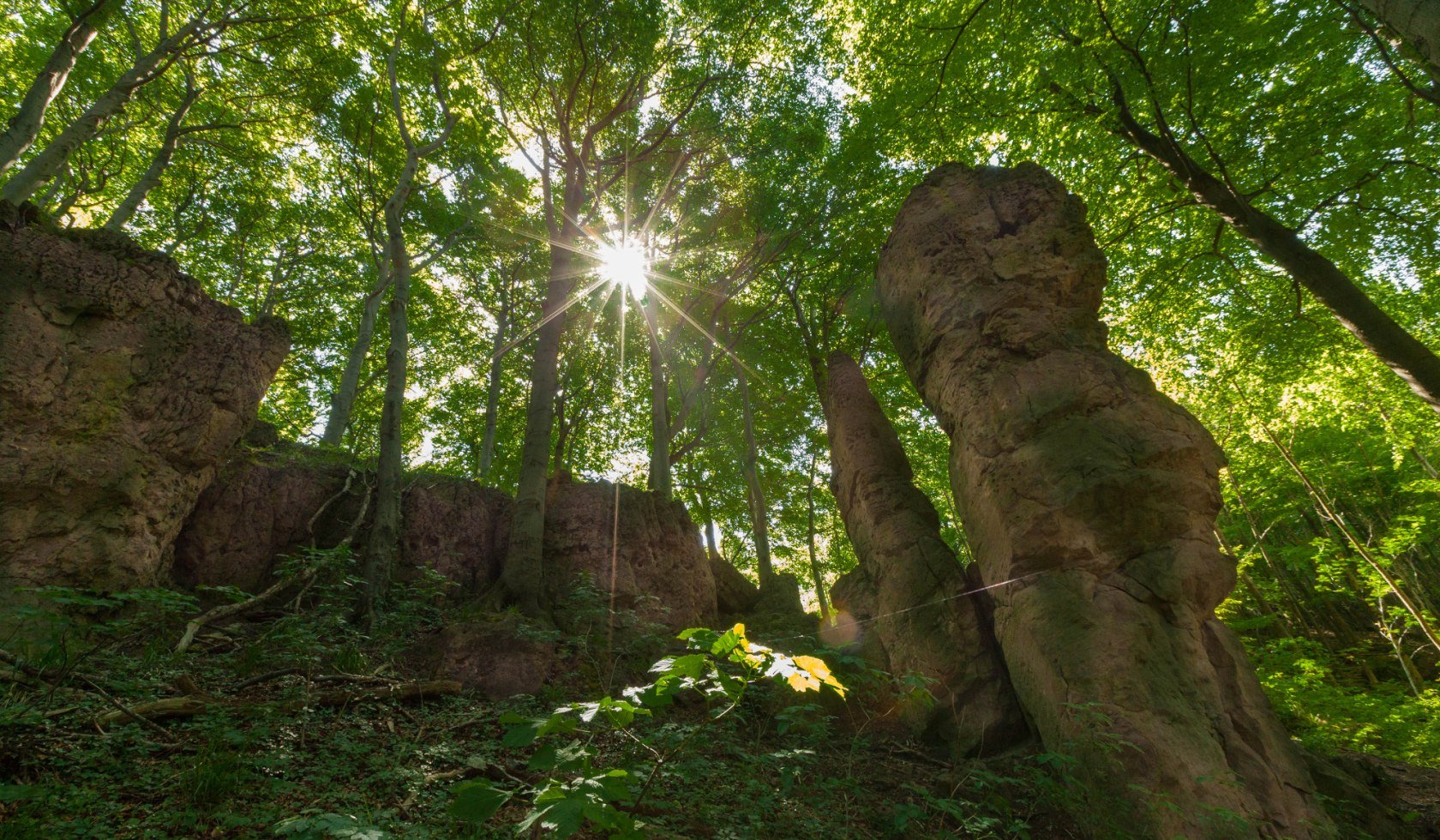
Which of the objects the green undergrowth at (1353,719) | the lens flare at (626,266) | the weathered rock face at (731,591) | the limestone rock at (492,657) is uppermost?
the lens flare at (626,266)

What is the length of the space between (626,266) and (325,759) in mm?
11887

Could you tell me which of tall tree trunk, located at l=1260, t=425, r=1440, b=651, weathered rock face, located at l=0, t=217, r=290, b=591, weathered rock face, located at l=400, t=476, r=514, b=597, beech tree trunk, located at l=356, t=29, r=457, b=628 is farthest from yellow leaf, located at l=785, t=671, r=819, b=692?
tall tree trunk, located at l=1260, t=425, r=1440, b=651

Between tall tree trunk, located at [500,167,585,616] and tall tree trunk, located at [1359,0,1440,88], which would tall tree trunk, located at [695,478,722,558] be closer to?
tall tree trunk, located at [500,167,585,616]

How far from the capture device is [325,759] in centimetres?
362

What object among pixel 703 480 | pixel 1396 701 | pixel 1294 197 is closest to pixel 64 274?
pixel 1294 197

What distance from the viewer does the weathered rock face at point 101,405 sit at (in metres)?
5.21

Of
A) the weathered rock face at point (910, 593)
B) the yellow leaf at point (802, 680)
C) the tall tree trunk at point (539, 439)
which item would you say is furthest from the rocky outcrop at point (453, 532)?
the yellow leaf at point (802, 680)

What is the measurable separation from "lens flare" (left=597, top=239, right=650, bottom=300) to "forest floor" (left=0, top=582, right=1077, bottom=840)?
28.0 feet

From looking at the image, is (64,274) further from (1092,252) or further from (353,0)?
(1092,252)

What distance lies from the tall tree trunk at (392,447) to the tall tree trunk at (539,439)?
164 centimetres

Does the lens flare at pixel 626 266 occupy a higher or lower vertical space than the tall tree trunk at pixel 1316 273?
higher

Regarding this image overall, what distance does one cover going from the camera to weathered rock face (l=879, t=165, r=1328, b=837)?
15.8 ft

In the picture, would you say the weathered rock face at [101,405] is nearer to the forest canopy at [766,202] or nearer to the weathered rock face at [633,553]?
the forest canopy at [766,202]

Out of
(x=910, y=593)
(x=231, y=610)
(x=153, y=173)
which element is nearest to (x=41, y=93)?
(x=153, y=173)
